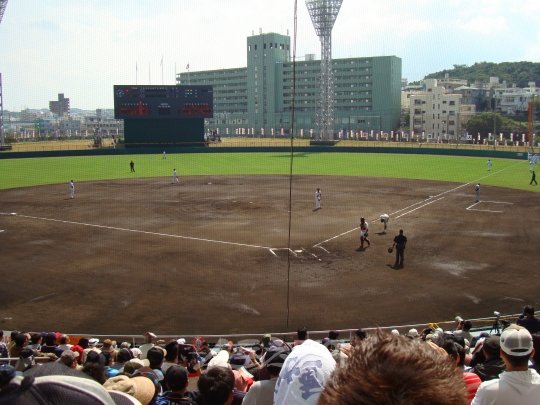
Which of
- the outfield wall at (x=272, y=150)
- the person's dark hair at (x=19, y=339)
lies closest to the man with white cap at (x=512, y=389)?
the person's dark hair at (x=19, y=339)

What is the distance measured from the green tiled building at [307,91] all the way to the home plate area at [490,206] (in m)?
116

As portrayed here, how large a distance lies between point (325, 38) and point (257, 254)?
273ft

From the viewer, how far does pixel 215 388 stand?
172 inches

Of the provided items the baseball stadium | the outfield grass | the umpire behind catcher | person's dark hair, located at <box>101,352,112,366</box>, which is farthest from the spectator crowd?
the outfield grass

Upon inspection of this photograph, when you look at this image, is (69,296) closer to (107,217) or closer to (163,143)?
(107,217)

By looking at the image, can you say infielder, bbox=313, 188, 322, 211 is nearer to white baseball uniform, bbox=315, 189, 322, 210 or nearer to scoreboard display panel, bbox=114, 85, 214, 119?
white baseball uniform, bbox=315, 189, 322, 210

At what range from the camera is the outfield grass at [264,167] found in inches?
2355

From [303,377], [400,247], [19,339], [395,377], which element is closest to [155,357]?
[19,339]

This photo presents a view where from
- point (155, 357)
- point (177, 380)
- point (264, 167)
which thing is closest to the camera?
point (177, 380)

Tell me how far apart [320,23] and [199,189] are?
5753cm

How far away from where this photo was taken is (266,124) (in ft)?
585

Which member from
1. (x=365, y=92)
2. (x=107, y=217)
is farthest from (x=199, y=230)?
(x=365, y=92)

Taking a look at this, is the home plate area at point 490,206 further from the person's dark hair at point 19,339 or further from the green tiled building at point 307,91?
the green tiled building at point 307,91

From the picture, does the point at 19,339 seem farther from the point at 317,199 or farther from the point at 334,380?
the point at 317,199
